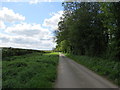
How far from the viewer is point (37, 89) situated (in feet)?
19.0

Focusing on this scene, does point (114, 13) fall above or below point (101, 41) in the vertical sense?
above

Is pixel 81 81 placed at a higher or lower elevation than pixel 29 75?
lower

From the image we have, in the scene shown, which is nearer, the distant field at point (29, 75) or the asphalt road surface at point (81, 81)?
the distant field at point (29, 75)

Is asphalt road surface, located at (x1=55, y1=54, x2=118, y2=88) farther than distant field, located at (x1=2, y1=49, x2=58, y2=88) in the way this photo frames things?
Yes

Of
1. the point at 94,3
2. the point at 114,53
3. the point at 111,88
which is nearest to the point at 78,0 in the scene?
the point at 94,3

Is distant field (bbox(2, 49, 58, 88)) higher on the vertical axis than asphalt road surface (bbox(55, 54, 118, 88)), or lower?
higher

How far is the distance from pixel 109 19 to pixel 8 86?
13244mm

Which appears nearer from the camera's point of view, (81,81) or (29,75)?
(81,81)

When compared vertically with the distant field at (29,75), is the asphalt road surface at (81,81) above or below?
below

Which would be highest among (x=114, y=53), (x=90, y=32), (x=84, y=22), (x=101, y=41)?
(x=84, y=22)

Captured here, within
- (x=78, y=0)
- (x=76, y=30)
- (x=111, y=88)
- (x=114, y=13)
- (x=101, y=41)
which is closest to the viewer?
(x=111, y=88)

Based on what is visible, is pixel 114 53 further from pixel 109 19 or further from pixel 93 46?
pixel 93 46

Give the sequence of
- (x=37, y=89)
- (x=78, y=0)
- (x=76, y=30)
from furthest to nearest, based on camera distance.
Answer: (x=78, y=0)
(x=76, y=30)
(x=37, y=89)

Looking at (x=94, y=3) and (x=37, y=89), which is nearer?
(x=37, y=89)
